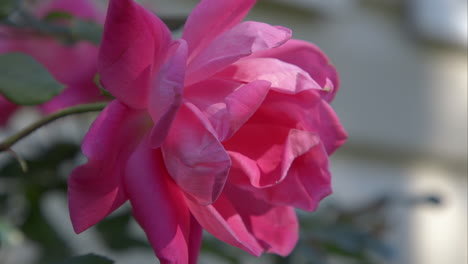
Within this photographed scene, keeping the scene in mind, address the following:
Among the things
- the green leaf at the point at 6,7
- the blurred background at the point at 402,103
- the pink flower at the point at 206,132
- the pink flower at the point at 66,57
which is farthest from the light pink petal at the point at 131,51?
the blurred background at the point at 402,103

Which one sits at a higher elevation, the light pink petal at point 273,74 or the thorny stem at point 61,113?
the light pink petal at point 273,74

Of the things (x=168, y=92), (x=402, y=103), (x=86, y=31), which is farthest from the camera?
(x=402, y=103)

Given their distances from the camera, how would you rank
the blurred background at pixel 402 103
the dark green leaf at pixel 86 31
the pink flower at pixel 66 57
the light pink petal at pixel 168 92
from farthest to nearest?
1. the blurred background at pixel 402 103
2. the pink flower at pixel 66 57
3. the dark green leaf at pixel 86 31
4. the light pink petal at pixel 168 92

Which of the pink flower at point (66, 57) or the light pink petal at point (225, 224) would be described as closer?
the light pink petal at point (225, 224)

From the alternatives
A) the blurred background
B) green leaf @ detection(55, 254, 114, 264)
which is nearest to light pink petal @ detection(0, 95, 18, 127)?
green leaf @ detection(55, 254, 114, 264)

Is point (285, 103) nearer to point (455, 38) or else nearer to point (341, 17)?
point (341, 17)

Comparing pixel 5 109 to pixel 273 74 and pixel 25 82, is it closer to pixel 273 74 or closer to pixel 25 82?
pixel 25 82

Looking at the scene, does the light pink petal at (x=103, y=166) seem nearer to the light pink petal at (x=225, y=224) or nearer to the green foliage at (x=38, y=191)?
the light pink petal at (x=225, y=224)

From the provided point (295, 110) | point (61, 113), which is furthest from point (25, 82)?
point (295, 110)
